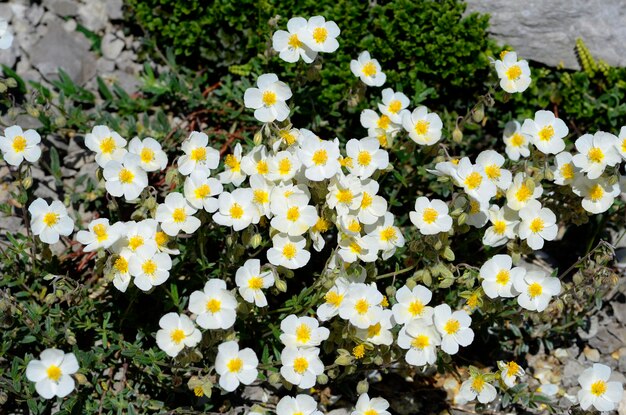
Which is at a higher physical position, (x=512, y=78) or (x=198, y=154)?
(x=512, y=78)

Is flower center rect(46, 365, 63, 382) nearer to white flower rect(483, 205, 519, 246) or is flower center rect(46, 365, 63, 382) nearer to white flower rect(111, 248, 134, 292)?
white flower rect(111, 248, 134, 292)

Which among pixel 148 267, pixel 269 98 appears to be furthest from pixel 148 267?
pixel 269 98

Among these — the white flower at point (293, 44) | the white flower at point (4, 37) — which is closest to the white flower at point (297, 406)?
the white flower at point (293, 44)

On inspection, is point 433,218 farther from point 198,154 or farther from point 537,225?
point 198,154

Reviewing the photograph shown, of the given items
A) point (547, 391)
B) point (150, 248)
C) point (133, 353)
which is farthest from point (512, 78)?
point (133, 353)

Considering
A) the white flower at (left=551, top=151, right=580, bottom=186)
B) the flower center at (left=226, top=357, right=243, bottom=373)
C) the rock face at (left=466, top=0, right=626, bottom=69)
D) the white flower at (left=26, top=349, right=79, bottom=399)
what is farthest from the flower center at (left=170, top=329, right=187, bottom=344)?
the rock face at (left=466, top=0, right=626, bottom=69)

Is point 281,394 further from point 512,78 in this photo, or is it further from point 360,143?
point 512,78

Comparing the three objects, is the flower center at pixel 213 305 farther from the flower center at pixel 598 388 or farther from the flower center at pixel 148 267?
the flower center at pixel 598 388
